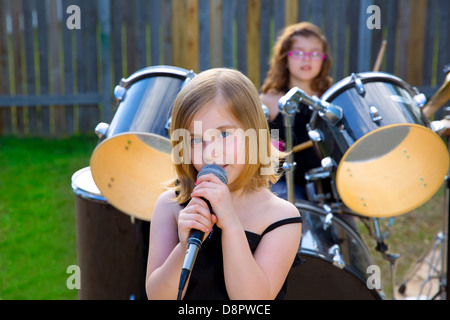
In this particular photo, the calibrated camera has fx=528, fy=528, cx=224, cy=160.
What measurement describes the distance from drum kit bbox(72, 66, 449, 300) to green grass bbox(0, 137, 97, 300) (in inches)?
41.7

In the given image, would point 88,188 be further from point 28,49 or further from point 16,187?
point 28,49

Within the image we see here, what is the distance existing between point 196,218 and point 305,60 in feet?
6.90

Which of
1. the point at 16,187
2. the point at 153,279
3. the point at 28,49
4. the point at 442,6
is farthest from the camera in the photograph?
the point at 28,49

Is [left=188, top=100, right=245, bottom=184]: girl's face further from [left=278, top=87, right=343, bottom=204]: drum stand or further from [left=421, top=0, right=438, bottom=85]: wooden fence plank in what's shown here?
[left=421, top=0, right=438, bottom=85]: wooden fence plank

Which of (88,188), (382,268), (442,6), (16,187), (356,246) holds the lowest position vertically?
(382,268)

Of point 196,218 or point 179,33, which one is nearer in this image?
point 196,218

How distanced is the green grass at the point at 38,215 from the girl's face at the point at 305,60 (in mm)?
1868

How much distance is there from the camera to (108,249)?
227cm

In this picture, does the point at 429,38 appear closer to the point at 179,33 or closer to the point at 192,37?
the point at 192,37

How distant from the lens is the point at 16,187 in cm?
468

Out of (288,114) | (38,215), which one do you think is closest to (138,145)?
(288,114)

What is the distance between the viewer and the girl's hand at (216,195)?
1119 millimetres

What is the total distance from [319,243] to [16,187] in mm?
3469
